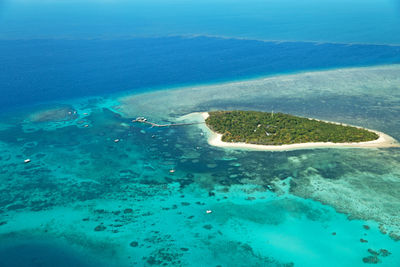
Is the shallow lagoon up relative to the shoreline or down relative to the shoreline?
down

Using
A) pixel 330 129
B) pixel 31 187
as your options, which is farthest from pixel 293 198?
pixel 31 187

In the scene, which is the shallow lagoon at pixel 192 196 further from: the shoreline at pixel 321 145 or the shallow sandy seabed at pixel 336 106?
the shoreline at pixel 321 145

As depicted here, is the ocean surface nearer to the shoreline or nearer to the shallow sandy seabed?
the shallow sandy seabed

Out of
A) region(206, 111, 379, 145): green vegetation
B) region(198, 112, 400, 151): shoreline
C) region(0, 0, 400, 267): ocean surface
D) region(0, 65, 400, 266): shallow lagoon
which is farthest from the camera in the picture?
region(206, 111, 379, 145): green vegetation

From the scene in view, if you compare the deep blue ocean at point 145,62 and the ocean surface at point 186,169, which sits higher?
the deep blue ocean at point 145,62

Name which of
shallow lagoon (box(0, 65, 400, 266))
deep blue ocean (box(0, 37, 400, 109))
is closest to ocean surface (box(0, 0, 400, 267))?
shallow lagoon (box(0, 65, 400, 266))

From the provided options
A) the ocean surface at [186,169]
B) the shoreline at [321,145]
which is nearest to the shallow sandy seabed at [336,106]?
the ocean surface at [186,169]
